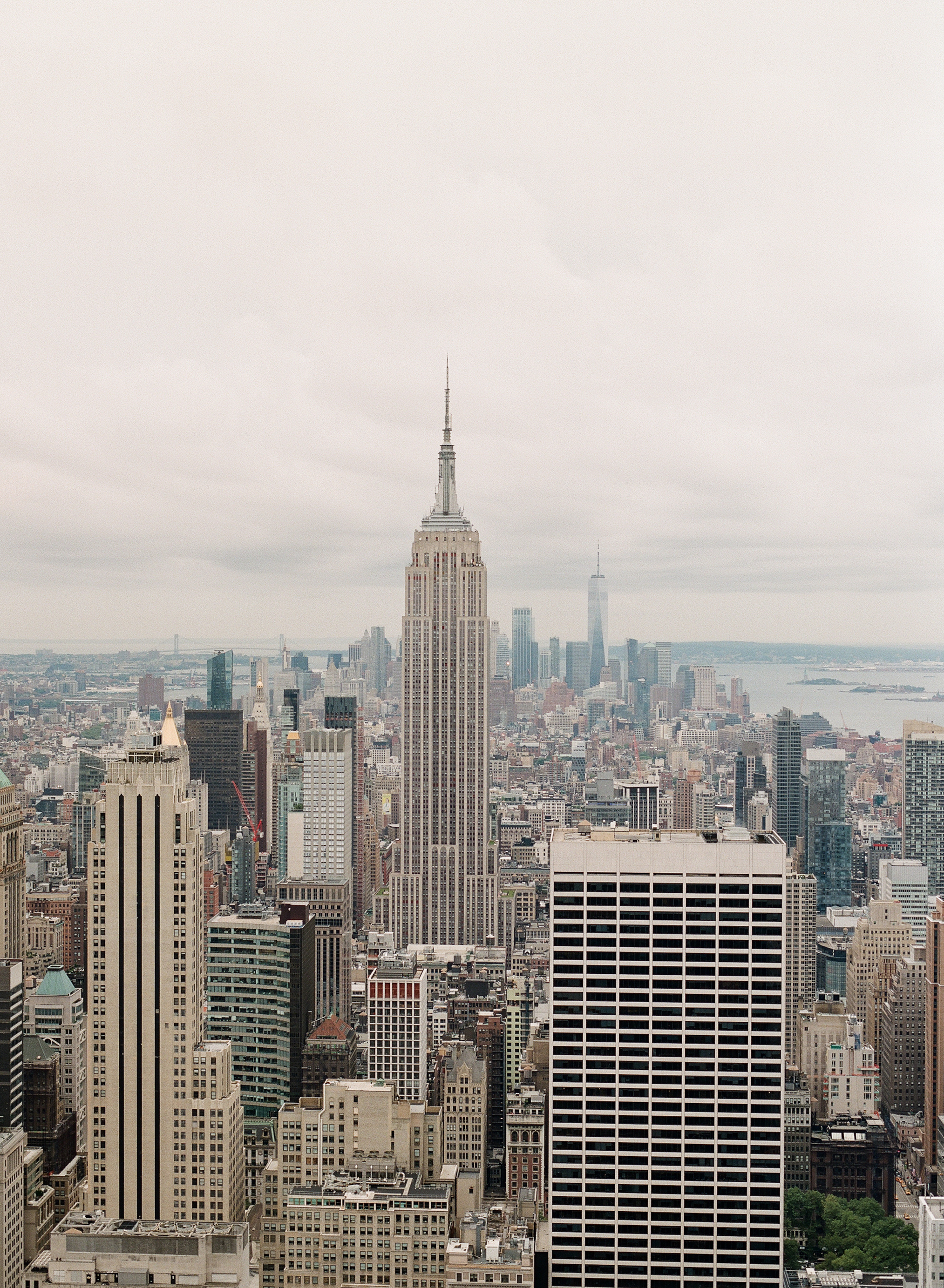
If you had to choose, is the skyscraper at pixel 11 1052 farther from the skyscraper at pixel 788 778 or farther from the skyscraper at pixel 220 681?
the skyscraper at pixel 788 778

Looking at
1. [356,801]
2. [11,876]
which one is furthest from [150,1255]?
[356,801]

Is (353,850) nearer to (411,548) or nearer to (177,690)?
(411,548)

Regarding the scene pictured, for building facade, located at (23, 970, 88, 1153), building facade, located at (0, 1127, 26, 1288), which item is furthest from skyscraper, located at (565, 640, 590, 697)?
building facade, located at (0, 1127, 26, 1288)

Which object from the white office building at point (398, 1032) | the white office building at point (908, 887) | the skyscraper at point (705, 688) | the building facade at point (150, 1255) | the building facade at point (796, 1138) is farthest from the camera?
the white office building at point (908, 887)

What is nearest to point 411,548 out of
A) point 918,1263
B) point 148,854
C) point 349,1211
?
point 148,854

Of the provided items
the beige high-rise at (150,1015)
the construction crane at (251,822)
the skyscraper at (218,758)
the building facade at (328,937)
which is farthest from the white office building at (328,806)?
the beige high-rise at (150,1015)

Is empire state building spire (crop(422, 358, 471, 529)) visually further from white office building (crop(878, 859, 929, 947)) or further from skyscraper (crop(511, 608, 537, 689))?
white office building (crop(878, 859, 929, 947))

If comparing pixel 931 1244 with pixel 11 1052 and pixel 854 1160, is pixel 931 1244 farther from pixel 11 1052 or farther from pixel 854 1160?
pixel 11 1052
